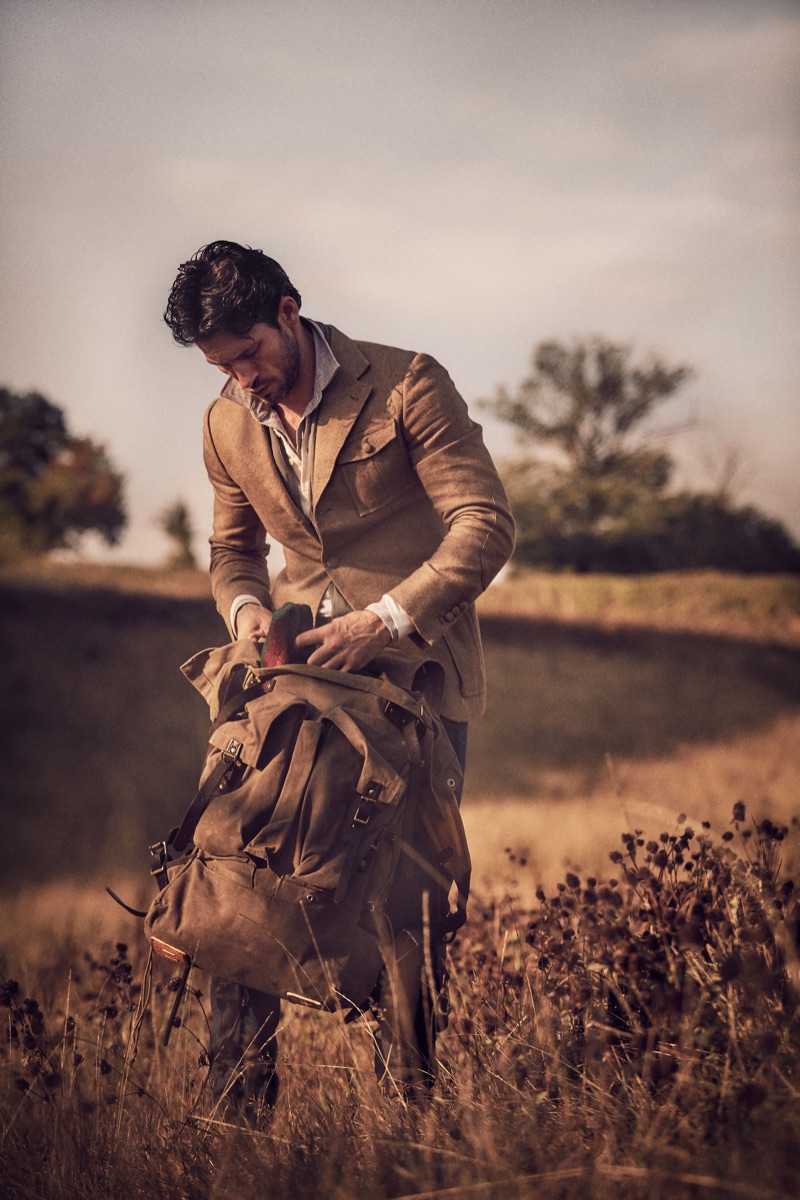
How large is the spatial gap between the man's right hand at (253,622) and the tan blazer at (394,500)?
3.1 inches

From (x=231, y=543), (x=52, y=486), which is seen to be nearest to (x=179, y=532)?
(x=52, y=486)

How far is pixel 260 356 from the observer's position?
295 centimetres

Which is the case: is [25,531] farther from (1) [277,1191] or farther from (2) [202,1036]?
(1) [277,1191]

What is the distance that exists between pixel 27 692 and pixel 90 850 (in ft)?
8.80

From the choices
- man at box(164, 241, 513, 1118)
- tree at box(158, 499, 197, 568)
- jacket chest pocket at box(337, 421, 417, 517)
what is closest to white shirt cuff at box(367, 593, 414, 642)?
man at box(164, 241, 513, 1118)

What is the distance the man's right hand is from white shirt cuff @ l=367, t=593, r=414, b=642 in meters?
0.44

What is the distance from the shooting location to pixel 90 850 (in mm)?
10211

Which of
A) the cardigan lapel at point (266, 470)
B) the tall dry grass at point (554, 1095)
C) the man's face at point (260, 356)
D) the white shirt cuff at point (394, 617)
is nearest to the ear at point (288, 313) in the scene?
the man's face at point (260, 356)

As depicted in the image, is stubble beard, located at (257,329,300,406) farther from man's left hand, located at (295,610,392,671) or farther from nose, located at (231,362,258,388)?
man's left hand, located at (295,610,392,671)

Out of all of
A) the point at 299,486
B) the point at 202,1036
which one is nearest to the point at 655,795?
the point at 202,1036

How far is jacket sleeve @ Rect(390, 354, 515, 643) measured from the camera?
2.93 m

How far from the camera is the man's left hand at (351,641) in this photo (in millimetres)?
2918

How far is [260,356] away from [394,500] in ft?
1.92

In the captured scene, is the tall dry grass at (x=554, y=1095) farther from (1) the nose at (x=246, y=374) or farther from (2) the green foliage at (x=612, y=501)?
(2) the green foliage at (x=612, y=501)
